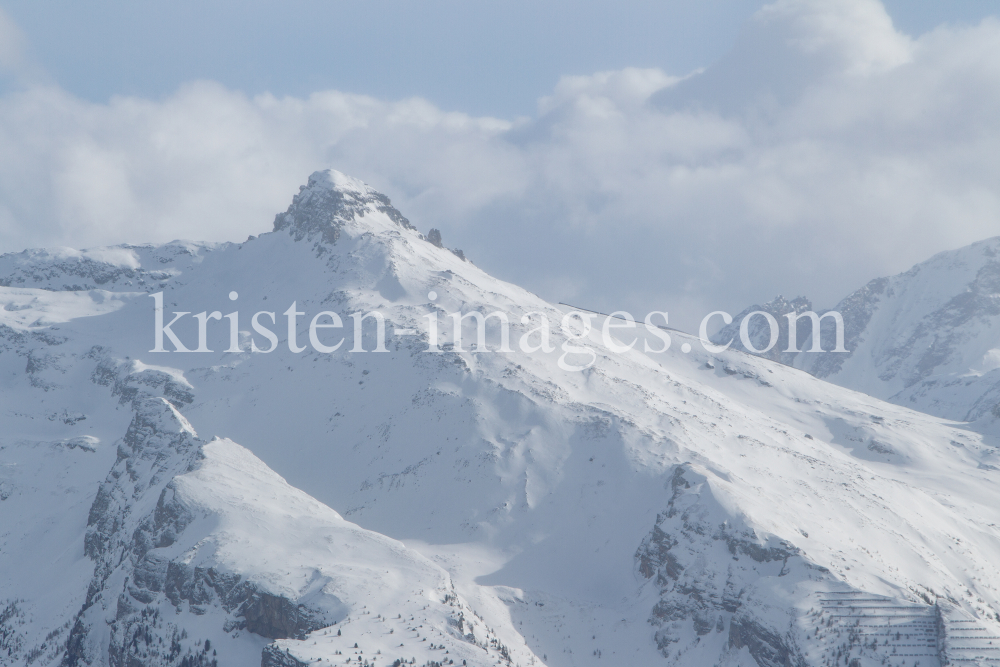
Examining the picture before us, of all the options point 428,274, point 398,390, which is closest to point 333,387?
point 398,390

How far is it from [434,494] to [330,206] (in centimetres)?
8060

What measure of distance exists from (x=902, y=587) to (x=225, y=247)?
5836 inches

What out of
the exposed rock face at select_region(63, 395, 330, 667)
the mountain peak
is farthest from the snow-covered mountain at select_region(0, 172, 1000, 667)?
the mountain peak

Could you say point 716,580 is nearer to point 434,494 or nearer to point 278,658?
point 434,494

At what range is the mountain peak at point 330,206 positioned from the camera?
5896 inches

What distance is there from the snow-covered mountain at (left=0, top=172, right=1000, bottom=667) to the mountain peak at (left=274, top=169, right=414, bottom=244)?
4.63ft

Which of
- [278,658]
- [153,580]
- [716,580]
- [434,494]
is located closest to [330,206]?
[434,494]

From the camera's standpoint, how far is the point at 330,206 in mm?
152000

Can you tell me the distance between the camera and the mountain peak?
491ft

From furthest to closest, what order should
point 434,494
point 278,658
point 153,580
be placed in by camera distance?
point 434,494
point 153,580
point 278,658

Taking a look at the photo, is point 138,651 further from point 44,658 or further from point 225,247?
point 225,247

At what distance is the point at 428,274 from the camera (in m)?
138

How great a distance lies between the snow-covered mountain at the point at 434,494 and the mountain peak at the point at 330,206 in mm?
1412

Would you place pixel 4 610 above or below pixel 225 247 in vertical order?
below
